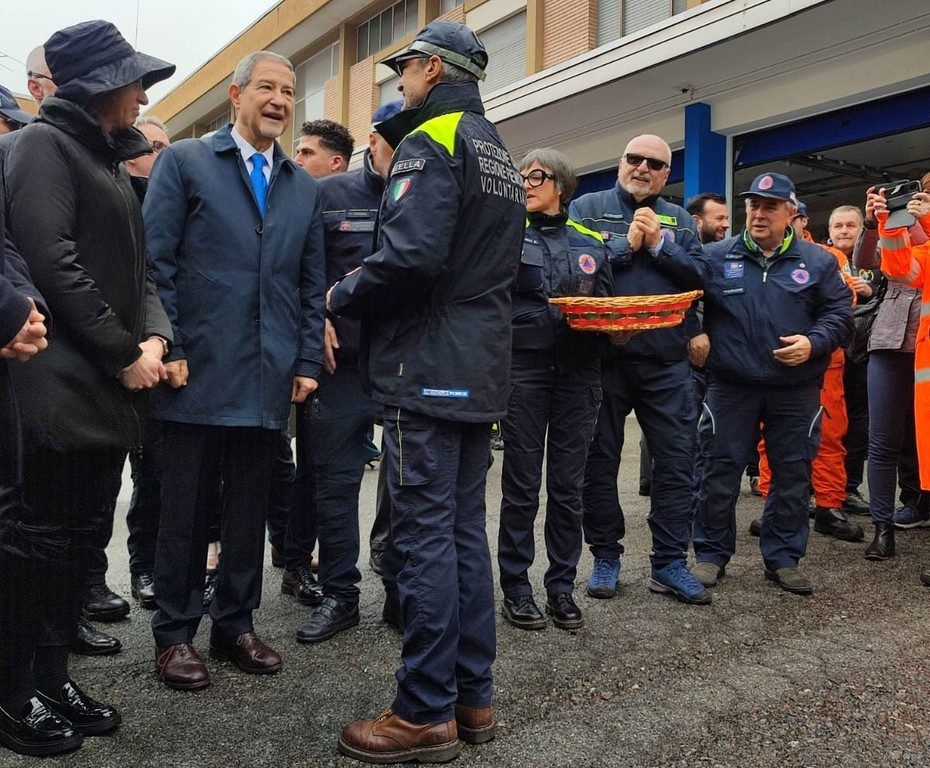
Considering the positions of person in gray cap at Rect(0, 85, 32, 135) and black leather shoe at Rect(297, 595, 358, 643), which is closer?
black leather shoe at Rect(297, 595, 358, 643)

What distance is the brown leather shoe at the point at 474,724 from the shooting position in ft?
8.36

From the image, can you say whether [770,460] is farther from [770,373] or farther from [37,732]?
[37,732]

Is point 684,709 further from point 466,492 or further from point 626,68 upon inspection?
point 626,68

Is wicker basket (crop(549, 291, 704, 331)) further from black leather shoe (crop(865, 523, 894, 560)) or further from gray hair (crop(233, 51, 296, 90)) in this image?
black leather shoe (crop(865, 523, 894, 560))

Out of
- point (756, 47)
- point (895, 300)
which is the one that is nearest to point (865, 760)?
point (895, 300)

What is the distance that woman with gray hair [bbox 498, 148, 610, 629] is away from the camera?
369 centimetres

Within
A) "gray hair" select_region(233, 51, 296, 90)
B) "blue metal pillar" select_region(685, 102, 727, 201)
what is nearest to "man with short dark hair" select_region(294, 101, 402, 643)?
"gray hair" select_region(233, 51, 296, 90)

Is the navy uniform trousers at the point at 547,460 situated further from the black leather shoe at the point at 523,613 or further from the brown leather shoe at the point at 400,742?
the brown leather shoe at the point at 400,742

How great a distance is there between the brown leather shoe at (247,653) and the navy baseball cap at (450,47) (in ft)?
7.00

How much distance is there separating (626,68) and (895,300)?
24.3ft

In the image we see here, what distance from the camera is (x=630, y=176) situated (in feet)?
13.7

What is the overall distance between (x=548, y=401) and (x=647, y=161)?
4.40 feet

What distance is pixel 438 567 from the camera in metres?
2.51

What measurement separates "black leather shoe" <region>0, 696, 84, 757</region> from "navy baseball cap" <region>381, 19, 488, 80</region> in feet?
7.46
